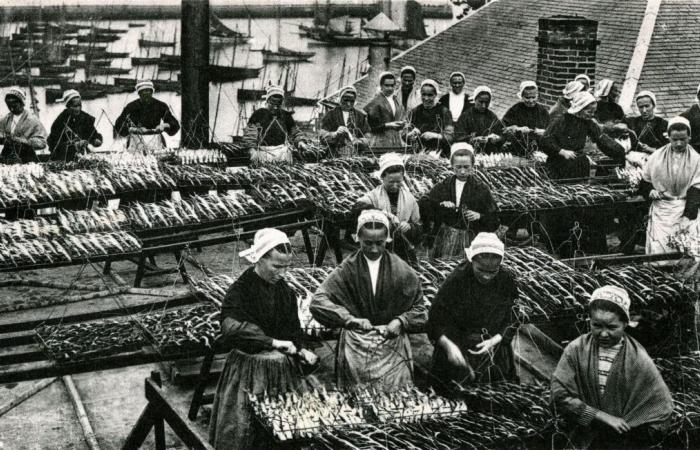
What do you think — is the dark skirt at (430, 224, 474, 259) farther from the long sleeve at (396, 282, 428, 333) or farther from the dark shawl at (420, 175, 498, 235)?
the long sleeve at (396, 282, 428, 333)

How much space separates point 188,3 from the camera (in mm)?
12609

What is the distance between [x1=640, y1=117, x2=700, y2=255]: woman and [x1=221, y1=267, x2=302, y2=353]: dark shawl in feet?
14.2

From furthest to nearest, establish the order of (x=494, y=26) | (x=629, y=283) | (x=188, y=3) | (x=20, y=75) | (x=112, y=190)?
(x=20, y=75), (x=494, y=26), (x=188, y=3), (x=112, y=190), (x=629, y=283)

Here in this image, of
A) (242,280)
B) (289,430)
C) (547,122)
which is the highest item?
(547,122)

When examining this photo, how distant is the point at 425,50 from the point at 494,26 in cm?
152

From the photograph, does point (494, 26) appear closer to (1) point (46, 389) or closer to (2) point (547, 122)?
(2) point (547, 122)

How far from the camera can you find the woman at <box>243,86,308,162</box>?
10352 millimetres

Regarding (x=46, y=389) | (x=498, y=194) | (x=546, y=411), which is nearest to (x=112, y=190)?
(x=46, y=389)

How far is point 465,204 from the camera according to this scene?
789 cm

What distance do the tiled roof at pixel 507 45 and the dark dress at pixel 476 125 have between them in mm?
3960

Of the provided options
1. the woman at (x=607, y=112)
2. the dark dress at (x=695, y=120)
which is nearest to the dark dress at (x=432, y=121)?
the woman at (x=607, y=112)

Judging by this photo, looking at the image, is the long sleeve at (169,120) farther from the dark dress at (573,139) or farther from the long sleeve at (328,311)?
the long sleeve at (328,311)

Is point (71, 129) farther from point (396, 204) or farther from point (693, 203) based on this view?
point (693, 203)

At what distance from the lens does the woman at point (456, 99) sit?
11289mm
